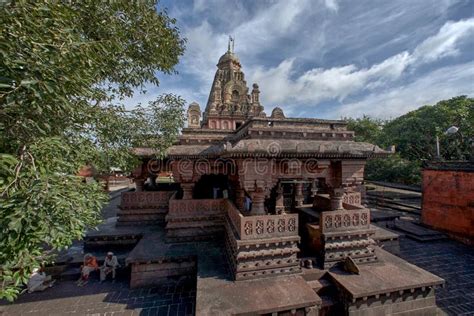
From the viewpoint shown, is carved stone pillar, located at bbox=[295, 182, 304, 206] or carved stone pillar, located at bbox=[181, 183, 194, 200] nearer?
carved stone pillar, located at bbox=[181, 183, 194, 200]

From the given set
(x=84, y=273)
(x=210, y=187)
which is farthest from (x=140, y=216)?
(x=210, y=187)

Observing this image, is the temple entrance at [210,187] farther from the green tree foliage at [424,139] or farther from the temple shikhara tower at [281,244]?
the green tree foliage at [424,139]

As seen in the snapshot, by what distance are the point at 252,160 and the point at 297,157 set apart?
1491mm

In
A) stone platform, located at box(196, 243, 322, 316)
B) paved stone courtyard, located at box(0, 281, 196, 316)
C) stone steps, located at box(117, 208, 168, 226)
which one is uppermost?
stone steps, located at box(117, 208, 168, 226)

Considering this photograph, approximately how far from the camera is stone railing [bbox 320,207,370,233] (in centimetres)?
677

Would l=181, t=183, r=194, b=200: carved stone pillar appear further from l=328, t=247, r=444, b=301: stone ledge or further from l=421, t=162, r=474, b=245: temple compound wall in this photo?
l=421, t=162, r=474, b=245: temple compound wall

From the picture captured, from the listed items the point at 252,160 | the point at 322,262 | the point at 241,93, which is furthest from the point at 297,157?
the point at 241,93

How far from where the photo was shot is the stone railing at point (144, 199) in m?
10.9

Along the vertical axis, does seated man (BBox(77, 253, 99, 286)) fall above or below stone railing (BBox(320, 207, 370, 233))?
below

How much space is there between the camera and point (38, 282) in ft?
22.4

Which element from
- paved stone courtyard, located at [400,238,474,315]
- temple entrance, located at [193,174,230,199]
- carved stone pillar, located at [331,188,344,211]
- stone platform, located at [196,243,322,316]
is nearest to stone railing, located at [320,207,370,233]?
carved stone pillar, located at [331,188,344,211]

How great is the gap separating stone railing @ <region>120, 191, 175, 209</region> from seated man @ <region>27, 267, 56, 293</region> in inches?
161

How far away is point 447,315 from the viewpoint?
19.1 feet

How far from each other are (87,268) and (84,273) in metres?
0.17
